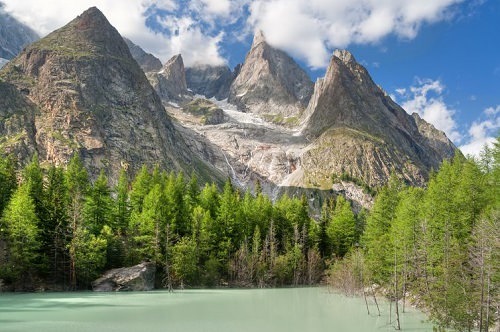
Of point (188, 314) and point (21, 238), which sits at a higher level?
point (21, 238)

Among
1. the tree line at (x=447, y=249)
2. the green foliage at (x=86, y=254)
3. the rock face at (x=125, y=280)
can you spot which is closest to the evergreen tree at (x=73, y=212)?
the green foliage at (x=86, y=254)

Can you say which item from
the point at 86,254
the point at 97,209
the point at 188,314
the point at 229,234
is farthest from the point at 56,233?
the point at 188,314

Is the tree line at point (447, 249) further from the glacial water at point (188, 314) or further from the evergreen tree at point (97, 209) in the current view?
the evergreen tree at point (97, 209)

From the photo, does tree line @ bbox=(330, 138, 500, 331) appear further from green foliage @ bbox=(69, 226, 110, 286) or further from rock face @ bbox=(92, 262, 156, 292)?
green foliage @ bbox=(69, 226, 110, 286)

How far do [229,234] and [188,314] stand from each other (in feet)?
129

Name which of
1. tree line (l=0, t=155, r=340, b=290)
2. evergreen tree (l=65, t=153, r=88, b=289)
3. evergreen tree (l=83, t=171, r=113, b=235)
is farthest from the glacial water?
evergreen tree (l=83, t=171, r=113, b=235)

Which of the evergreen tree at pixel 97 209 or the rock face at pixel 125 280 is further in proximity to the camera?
the evergreen tree at pixel 97 209

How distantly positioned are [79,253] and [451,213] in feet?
154

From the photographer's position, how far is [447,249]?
4147 cm

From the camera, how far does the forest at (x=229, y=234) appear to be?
46875mm

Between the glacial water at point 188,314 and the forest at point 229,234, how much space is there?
4.84 meters

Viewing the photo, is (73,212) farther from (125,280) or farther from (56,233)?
(125,280)

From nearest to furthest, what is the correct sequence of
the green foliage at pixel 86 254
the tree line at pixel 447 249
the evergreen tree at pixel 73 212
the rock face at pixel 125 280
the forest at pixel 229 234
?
the tree line at pixel 447 249, the forest at pixel 229 234, the green foliage at pixel 86 254, the evergreen tree at pixel 73 212, the rock face at pixel 125 280

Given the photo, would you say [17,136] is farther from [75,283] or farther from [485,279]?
[485,279]
